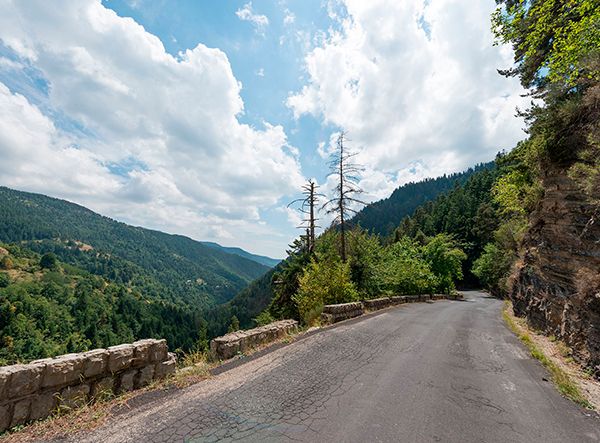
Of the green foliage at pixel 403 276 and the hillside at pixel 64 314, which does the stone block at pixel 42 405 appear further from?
the hillside at pixel 64 314

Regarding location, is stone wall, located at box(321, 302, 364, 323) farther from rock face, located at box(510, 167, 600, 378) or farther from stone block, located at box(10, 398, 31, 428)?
stone block, located at box(10, 398, 31, 428)

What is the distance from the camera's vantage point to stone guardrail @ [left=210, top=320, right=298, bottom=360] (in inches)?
265

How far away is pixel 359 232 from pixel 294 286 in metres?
6.33

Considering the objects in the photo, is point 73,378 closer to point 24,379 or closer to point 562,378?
point 24,379

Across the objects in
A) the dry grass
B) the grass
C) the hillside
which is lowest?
the hillside

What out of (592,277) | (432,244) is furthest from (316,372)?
(432,244)

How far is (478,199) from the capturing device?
271ft

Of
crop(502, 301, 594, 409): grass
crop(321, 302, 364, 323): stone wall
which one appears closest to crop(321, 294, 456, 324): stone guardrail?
crop(321, 302, 364, 323): stone wall

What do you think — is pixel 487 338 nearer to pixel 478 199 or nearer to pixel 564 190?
pixel 564 190

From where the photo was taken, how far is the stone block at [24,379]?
3582 millimetres

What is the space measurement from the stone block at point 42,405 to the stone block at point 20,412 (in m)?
0.05

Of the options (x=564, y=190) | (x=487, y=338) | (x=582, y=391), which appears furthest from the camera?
(x=487, y=338)

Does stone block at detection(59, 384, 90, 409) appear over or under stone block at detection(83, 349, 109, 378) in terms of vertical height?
under

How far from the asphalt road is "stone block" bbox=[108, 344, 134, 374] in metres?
0.81
